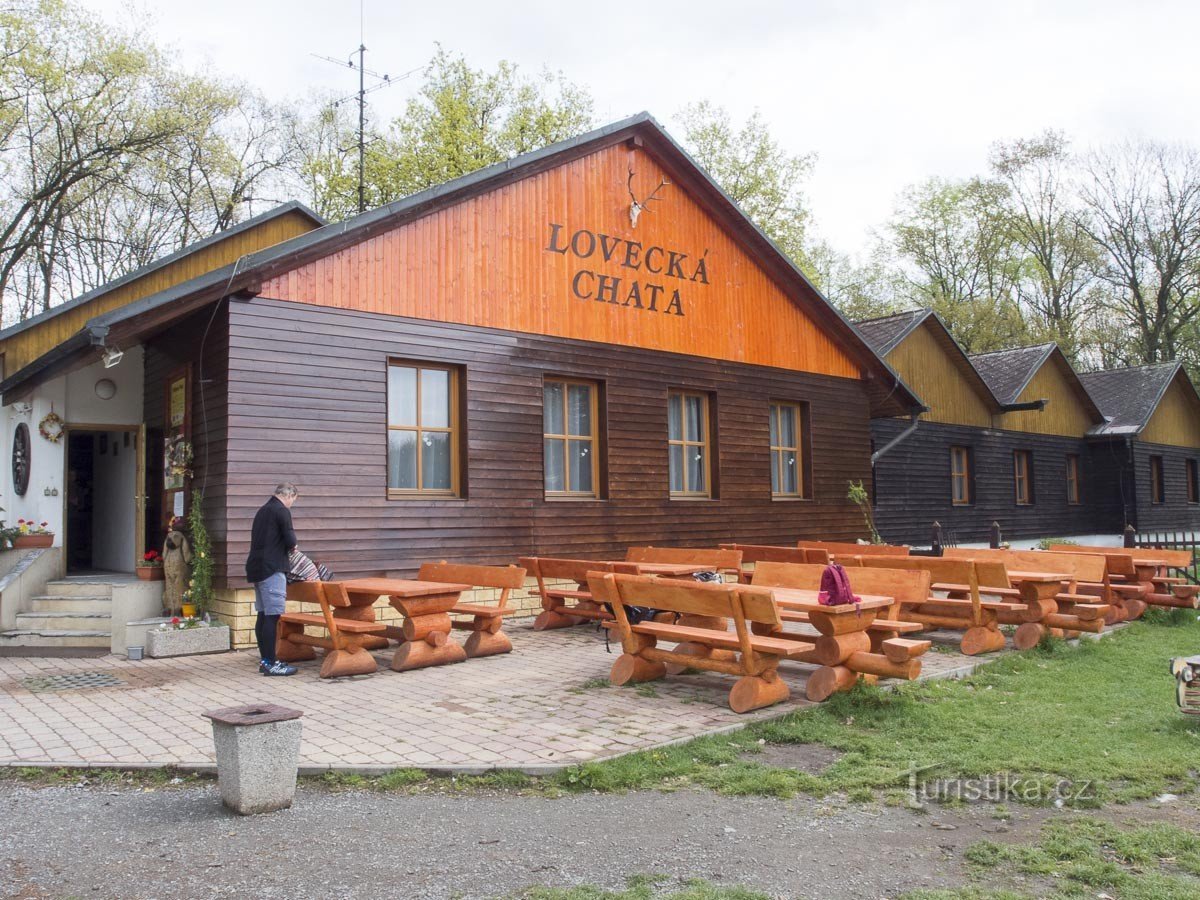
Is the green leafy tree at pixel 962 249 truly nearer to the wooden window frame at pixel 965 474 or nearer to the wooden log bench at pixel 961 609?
the wooden window frame at pixel 965 474

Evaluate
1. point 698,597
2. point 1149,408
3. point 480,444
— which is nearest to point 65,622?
point 480,444

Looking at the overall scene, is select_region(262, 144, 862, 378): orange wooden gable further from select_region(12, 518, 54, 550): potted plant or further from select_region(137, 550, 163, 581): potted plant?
select_region(12, 518, 54, 550): potted plant

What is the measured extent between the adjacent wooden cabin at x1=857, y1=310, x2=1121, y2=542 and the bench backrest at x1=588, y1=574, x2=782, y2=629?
13.0 metres

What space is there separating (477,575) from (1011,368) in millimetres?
21394

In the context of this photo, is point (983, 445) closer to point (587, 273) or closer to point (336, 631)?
point (587, 273)

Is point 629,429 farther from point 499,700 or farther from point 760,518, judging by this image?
point 499,700

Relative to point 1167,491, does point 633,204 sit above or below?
above

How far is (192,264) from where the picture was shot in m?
15.9

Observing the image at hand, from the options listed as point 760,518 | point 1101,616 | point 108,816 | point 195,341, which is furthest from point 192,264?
point 1101,616

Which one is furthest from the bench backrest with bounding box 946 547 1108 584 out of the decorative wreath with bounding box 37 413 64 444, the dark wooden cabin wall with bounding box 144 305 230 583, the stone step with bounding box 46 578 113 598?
the decorative wreath with bounding box 37 413 64 444

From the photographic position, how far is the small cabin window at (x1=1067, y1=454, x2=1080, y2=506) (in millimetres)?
28312

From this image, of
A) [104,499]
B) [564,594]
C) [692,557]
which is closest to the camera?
[564,594]

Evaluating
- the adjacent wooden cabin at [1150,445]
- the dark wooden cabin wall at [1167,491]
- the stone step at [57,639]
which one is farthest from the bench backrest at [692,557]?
the dark wooden cabin wall at [1167,491]

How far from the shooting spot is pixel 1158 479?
1228 inches
